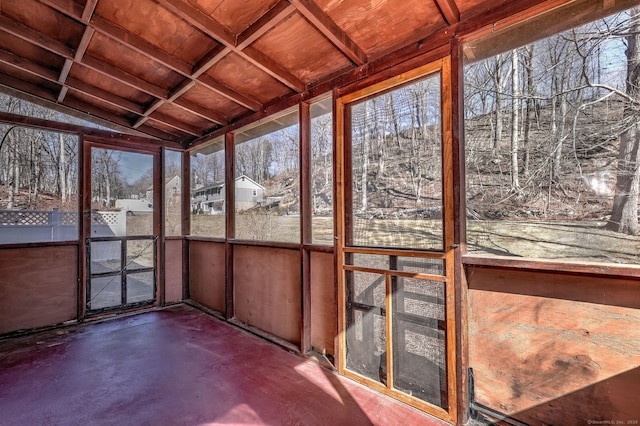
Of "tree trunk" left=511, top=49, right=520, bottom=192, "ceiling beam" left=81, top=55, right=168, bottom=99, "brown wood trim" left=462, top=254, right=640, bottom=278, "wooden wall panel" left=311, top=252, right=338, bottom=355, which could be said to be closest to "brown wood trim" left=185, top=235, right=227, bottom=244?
"wooden wall panel" left=311, top=252, right=338, bottom=355

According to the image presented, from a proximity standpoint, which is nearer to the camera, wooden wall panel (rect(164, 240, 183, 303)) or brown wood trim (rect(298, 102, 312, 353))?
brown wood trim (rect(298, 102, 312, 353))

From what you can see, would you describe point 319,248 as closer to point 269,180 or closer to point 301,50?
point 269,180

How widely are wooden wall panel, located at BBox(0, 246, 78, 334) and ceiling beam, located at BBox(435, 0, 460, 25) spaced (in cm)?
472

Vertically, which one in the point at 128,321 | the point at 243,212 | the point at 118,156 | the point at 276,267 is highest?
the point at 118,156

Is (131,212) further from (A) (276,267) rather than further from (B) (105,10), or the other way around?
(B) (105,10)

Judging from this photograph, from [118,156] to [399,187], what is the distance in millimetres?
4021

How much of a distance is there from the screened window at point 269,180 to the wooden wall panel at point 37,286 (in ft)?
7.30

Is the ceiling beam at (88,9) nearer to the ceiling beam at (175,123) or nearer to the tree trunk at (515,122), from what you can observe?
the ceiling beam at (175,123)

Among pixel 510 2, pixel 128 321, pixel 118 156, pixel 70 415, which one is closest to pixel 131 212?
pixel 118 156

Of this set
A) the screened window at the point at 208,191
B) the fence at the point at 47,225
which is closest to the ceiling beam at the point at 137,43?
the screened window at the point at 208,191

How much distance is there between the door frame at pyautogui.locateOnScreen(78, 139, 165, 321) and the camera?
381 cm

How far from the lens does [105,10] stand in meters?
2.00

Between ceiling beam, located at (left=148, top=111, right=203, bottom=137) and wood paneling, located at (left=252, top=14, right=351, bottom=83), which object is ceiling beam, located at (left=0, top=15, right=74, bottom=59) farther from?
wood paneling, located at (left=252, top=14, right=351, bottom=83)

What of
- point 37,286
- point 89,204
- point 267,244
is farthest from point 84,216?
point 267,244
